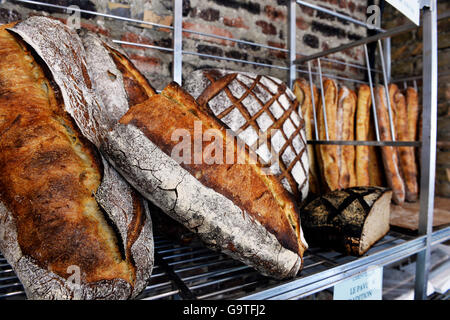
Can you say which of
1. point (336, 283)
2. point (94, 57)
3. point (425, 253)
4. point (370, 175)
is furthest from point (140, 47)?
point (425, 253)

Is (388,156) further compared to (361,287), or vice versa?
(388,156)

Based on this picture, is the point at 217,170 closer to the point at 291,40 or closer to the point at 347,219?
the point at 347,219

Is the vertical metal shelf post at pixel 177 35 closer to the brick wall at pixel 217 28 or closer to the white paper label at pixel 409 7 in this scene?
the brick wall at pixel 217 28

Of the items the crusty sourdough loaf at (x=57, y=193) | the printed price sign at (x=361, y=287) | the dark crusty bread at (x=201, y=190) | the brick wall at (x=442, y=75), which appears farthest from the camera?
the brick wall at (x=442, y=75)

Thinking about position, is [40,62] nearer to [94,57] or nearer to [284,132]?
[94,57]

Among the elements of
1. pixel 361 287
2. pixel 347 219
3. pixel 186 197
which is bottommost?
pixel 361 287

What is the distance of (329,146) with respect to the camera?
1.21m

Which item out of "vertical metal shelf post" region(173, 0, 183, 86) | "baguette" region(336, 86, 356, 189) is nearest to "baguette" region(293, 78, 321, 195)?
"baguette" region(336, 86, 356, 189)

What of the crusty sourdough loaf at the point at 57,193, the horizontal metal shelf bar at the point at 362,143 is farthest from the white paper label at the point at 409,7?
the crusty sourdough loaf at the point at 57,193

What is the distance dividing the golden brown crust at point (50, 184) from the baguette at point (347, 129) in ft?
3.42

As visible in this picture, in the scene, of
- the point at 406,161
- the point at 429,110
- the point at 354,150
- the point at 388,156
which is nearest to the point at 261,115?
the point at 429,110

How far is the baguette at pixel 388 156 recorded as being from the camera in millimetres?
1276

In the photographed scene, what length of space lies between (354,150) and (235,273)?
909 mm

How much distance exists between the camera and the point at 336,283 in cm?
70
